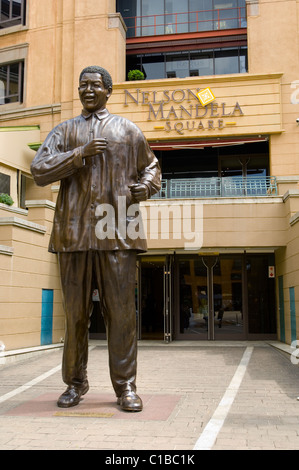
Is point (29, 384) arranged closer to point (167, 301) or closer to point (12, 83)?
point (167, 301)

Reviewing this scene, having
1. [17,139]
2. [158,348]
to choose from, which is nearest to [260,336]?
[158,348]

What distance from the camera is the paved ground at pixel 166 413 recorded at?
352 cm

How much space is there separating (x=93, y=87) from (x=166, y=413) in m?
3.06

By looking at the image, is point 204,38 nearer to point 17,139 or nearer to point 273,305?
point 17,139

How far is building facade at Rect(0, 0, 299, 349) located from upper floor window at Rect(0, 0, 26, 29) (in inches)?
2.1

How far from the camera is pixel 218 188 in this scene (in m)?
16.1

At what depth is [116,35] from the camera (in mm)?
19469

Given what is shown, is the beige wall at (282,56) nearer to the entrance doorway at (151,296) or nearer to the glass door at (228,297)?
the glass door at (228,297)

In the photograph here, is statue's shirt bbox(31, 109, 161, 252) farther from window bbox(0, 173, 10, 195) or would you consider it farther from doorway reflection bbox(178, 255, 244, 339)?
window bbox(0, 173, 10, 195)

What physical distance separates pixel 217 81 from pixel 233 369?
483 inches

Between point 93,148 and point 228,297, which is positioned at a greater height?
point 93,148

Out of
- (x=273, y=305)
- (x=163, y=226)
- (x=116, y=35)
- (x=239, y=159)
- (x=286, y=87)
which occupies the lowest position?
(x=273, y=305)

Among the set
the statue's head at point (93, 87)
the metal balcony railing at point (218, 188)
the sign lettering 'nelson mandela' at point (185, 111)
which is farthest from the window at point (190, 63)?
the statue's head at point (93, 87)

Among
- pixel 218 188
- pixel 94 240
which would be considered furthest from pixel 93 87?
pixel 218 188
